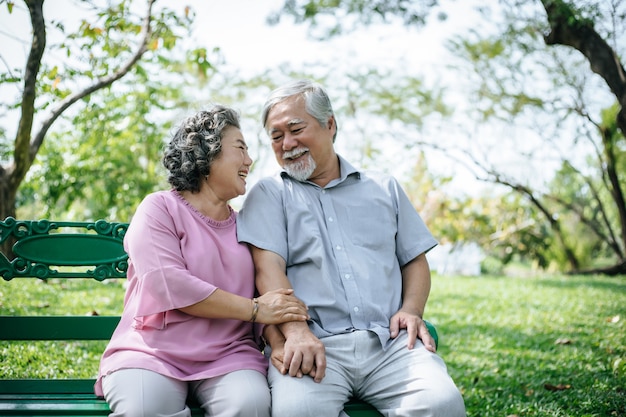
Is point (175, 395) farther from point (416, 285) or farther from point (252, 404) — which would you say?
point (416, 285)

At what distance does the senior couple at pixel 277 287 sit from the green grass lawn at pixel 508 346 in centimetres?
121

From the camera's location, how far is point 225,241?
8.41ft

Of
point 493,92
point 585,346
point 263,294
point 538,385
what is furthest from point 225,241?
point 493,92

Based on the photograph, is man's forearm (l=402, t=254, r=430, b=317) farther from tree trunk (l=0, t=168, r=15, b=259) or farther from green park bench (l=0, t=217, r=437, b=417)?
tree trunk (l=0, t=168, r=15, b=259)

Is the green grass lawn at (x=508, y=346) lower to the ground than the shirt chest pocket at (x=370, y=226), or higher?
lower

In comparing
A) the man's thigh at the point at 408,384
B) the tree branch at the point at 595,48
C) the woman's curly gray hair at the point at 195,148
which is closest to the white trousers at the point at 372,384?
the man's thigh at the point at 408,384

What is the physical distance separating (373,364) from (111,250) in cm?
134

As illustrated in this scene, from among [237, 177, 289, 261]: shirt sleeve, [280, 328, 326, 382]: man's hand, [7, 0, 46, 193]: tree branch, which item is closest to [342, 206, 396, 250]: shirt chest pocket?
[237, 177, 289, 261]: shirt sleeve

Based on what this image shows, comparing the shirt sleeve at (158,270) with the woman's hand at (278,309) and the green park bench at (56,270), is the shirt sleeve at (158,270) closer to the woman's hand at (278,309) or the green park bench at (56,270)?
the woman's hand at (278,309)

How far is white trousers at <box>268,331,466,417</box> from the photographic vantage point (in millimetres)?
2219

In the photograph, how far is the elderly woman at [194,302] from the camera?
219 cm

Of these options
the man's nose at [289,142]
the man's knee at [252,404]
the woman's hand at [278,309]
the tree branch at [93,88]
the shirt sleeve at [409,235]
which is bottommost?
the man's knee at [252,404]

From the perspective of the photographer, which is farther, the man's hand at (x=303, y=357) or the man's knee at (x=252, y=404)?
the man's hand at (x=303, y=357)

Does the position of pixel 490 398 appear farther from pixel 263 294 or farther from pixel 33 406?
pixel 33 406
